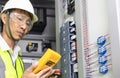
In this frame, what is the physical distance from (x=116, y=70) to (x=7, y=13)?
848mm

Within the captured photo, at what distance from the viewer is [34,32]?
2.99m

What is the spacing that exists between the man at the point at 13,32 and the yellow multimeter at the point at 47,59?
86mm

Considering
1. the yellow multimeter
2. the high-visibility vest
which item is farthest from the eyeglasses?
the yellow multimeter

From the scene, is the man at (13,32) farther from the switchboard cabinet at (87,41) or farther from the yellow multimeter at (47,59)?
the switchboard cabinet at (87,41)

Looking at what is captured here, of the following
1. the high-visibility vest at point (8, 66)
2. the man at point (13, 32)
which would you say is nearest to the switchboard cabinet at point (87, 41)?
the man at point (13, 32)

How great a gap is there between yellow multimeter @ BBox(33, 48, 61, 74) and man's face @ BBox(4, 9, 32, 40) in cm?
31

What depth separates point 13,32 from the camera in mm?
1925

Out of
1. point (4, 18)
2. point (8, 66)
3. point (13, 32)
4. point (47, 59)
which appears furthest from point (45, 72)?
point (4, 18)

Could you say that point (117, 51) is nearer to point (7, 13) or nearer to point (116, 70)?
point (116, 70)

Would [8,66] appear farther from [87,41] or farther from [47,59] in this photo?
[87,41]

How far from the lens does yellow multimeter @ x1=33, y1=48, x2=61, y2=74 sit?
168 centimetres

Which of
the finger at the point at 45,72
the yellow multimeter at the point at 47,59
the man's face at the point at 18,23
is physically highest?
the man's face at the point at 18,23

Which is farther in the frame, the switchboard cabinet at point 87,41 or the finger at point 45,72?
the switchboard cabinet at point 87,41

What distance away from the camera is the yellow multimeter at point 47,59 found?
5.50 feet
